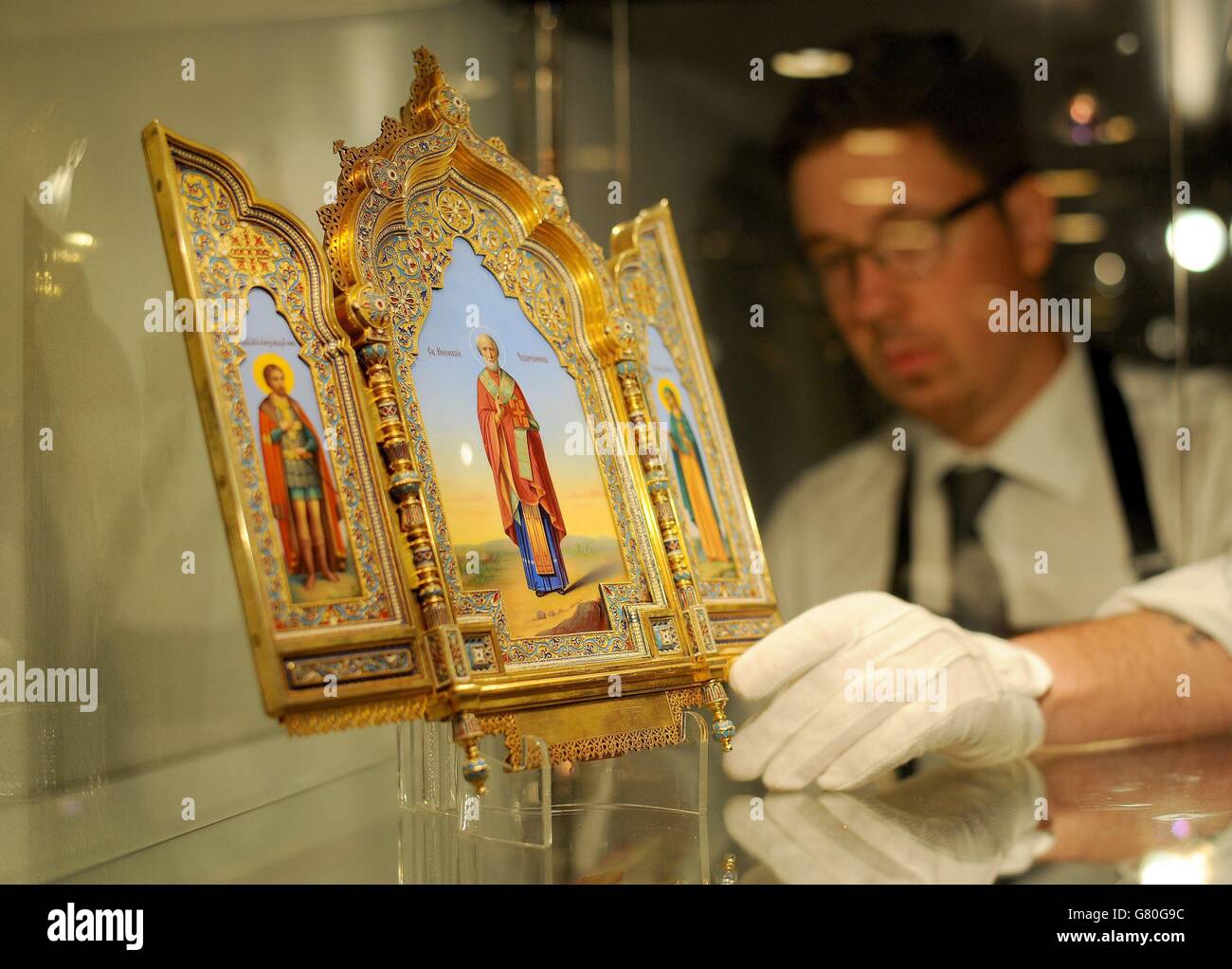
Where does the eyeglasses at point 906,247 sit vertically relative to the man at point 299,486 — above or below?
above

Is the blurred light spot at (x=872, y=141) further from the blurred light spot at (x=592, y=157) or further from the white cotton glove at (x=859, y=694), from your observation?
the white cotton glove at (x=859, y=694)

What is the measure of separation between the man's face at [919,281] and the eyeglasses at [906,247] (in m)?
0.01

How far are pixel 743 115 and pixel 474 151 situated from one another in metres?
1.53

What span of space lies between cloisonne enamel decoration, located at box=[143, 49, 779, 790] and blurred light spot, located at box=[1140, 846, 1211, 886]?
75 centimetres

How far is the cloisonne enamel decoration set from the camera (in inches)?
68.9

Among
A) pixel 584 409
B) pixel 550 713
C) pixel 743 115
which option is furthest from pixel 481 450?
pixel 743 115

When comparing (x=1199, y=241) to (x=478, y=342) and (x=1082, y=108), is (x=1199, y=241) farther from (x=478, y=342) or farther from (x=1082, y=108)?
(x=478, y=342)

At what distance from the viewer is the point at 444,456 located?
199cm

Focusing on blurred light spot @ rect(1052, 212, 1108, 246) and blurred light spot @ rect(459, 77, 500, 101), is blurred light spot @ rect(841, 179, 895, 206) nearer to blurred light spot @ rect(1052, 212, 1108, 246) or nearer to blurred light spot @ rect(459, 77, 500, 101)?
blurred light spot @ rect(1052, 212, 1108, 246)

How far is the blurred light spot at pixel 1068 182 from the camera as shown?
3293mm

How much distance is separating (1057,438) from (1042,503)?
183mm

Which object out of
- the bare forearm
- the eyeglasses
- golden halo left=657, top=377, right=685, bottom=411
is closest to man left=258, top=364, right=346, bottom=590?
golden halo left=657, top=377, right=685, bottom=411

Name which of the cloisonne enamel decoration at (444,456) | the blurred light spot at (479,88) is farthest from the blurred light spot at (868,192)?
the cloisonne enamel decoration at (444,456)

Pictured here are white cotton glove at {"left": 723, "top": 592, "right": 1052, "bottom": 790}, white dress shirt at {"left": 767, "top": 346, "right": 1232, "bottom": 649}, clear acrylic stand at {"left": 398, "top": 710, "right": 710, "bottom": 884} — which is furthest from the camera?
white dress shirt at {"left": 767, "top": 346, "right": 1232, "bottom": 649}
